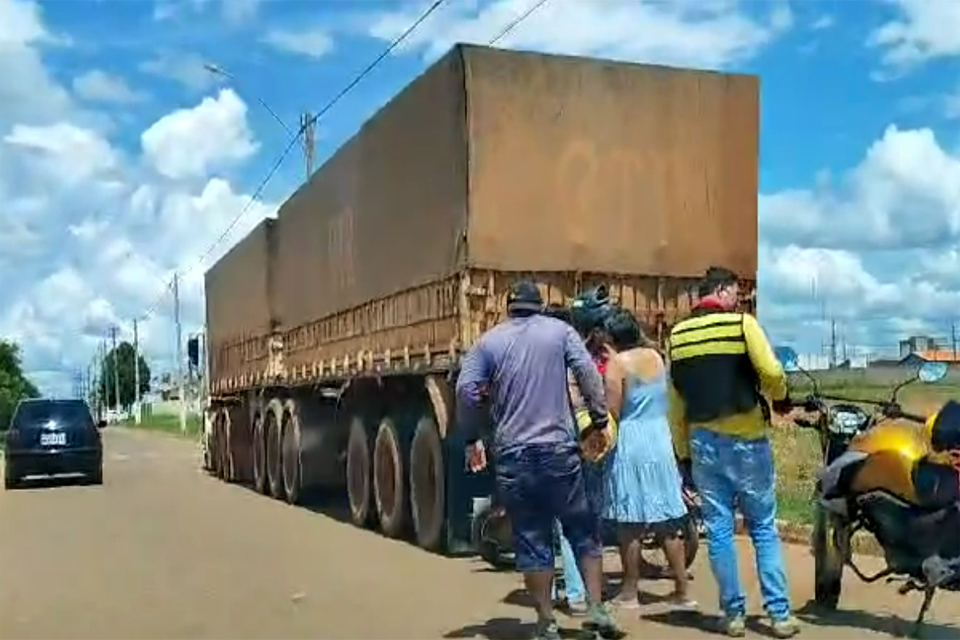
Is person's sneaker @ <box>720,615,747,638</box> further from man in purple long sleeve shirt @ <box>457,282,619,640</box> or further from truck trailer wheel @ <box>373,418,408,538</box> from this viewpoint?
truck trailer wheel @ <box>373,418,408,538</box>

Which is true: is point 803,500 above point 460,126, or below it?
below

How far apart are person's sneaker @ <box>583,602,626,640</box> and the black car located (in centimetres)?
1929

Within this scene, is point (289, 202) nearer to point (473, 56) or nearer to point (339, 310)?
point (339, 310)

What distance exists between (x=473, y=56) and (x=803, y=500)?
20.5 ft

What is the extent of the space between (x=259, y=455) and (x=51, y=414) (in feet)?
19.0

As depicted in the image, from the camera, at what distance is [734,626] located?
7.85 meters

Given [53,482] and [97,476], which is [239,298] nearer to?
[97,476]

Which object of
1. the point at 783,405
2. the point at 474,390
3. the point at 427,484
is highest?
the point at 474,390

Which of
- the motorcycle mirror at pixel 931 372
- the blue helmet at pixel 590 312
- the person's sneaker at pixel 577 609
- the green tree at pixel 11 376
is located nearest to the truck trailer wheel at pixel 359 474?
the blue helmet at pixel 590 312

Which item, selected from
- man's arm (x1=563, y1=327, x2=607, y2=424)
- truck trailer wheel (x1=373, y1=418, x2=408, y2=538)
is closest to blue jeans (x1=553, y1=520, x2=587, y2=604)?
man's arm (x1=563, y1=327, x2=607, y2=424)

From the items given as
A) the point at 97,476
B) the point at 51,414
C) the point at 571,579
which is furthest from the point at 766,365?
the point at 51,414

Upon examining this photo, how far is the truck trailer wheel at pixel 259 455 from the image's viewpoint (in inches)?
850

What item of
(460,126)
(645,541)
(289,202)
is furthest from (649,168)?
(289,202)

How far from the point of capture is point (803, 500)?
1534 centimetres
